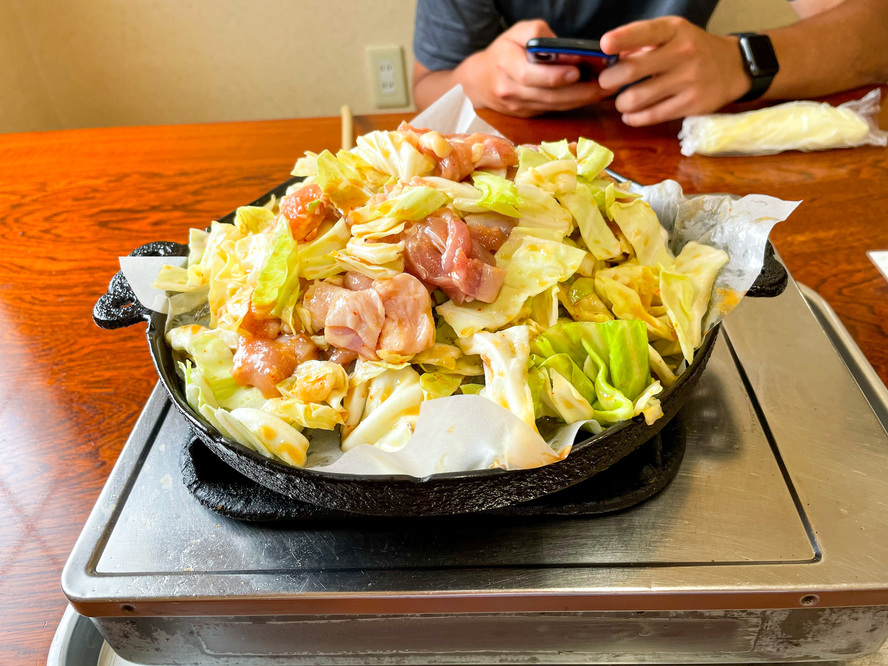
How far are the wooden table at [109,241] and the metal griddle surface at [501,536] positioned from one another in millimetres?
213

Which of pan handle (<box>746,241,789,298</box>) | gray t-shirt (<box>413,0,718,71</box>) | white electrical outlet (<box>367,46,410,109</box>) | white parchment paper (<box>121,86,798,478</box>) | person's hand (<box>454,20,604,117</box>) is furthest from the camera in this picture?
white electrical outlet (<box>367,46,410,109</box>)

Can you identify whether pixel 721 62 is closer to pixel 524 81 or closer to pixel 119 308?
pixel 524 81

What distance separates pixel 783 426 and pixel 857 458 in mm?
107

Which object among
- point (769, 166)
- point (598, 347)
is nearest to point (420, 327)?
point (598, 347)

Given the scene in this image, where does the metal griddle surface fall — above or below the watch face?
below

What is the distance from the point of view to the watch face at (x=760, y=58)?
202 cm

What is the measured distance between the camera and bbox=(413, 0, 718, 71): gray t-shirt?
2.39m

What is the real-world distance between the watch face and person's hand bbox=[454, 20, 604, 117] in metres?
0.48

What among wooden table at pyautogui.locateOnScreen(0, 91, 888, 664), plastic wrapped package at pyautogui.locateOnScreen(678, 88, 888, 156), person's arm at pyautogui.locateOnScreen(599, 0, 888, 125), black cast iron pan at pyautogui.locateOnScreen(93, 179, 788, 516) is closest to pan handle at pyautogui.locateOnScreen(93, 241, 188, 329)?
black cast iron pan at pyautogui.locateOnScreen(93, 179, 788, 516)

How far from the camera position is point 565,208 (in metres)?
0.94

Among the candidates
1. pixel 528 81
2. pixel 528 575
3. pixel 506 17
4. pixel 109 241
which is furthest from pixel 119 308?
pixel 506 17

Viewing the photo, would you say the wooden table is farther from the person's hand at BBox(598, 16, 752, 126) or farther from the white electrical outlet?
the white electrical outlet

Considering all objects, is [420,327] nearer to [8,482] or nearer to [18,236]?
[8,482]

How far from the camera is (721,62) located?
199 centimetres
